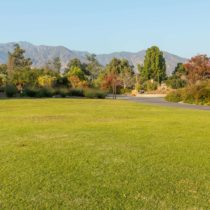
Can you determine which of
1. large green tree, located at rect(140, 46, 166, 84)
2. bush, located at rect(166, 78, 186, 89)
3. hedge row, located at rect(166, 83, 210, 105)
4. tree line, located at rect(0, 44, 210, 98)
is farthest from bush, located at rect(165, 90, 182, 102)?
large green tree, located at rect(140, 46, 166, 84)

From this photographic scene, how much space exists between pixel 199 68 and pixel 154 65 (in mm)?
26715

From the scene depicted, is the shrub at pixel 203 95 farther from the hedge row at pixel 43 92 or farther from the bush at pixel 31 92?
the bush at pixel 31 92

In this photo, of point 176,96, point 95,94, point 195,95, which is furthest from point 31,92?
point 195,95

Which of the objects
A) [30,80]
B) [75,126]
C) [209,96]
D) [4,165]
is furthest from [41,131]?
[30,80]

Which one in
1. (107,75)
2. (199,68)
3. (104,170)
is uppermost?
(199,68)

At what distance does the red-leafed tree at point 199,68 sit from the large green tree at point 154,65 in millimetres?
24311

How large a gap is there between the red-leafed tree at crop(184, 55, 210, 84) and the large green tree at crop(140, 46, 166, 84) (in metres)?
24.3

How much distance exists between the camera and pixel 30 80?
47.1 metres

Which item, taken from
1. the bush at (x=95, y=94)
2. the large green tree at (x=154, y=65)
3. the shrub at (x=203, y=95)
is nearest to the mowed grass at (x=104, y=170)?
the shrub at (x=203, y=95)

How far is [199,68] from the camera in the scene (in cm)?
4947

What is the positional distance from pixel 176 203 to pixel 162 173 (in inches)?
54.2

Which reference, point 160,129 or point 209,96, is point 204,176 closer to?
point 160,129

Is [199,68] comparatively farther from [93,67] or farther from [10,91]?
[93,67]

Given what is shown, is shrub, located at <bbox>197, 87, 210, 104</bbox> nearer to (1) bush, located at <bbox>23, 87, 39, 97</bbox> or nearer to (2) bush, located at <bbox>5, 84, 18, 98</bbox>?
(1) bush, located at <bbox>23, 87, 39, 97</bbox>
